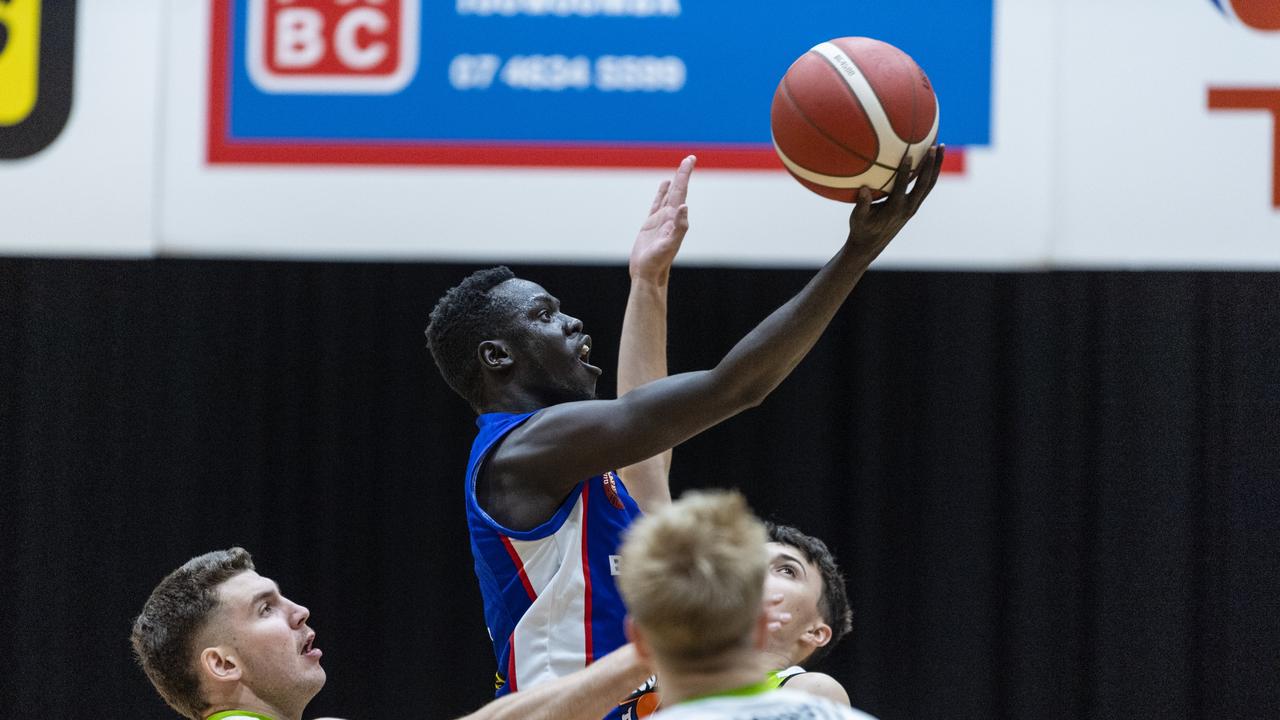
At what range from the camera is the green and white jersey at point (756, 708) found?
1.72 meters

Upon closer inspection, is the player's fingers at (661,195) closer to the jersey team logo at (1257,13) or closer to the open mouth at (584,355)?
the open mouth at (584,355)

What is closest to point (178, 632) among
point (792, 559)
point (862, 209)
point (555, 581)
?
point (555, 581)

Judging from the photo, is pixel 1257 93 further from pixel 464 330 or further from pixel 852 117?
pixel 464 330

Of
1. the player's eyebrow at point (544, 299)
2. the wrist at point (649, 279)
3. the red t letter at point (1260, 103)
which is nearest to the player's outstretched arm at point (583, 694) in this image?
the player's eyebrow at point (544, 299)

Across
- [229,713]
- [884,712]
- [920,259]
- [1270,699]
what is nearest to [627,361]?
[229,713]

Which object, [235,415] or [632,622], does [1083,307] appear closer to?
[235,415]

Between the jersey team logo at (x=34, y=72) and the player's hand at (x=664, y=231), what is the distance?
8.75 feet

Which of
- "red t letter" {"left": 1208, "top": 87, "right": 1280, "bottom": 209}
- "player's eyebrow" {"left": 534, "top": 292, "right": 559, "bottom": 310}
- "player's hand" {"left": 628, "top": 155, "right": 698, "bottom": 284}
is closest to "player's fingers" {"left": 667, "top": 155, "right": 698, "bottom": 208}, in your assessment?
"player's hand" {"left": 628, "top": 155, "right": 698, "bottom": 284}

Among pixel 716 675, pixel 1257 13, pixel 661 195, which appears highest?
pixel 1257 13

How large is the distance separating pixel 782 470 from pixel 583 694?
2.97 m

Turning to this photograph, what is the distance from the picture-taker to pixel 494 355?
328cm

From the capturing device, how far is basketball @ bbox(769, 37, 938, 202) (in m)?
2.83

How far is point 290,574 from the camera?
17.3 feet

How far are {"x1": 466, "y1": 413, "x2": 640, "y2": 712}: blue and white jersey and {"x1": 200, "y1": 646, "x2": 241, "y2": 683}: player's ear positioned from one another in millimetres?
569
